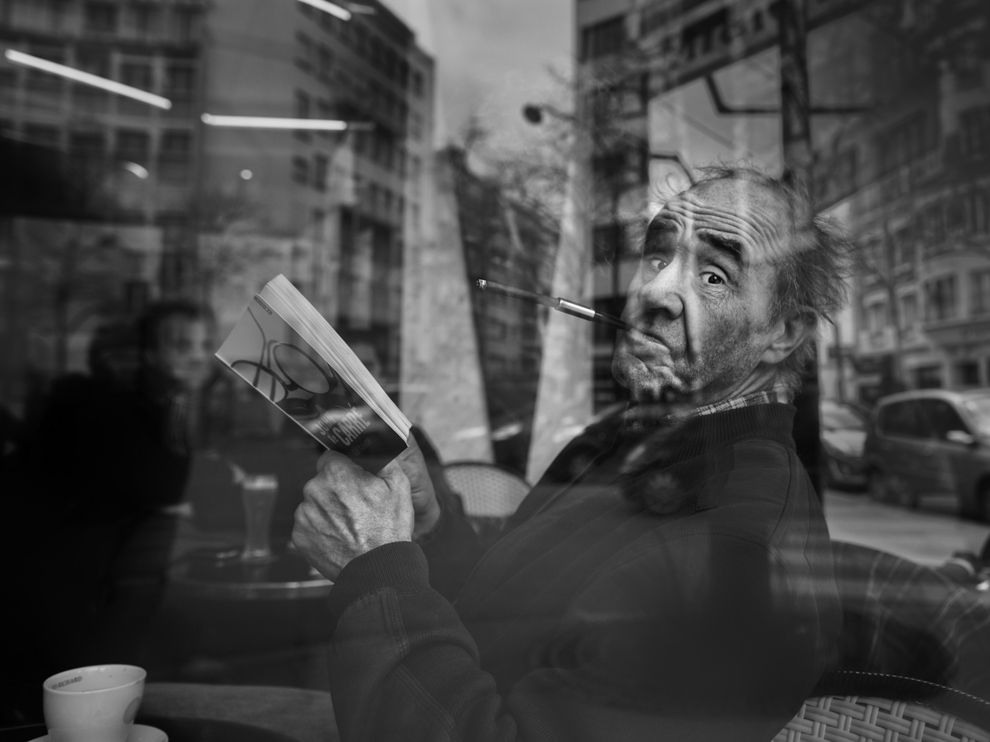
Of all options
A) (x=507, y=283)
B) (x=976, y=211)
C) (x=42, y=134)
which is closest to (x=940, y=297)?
(x=976, y=211)

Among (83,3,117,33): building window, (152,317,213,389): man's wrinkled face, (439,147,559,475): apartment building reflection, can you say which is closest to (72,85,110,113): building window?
(83,3,117,33): building window

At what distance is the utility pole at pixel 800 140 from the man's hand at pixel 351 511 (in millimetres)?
461

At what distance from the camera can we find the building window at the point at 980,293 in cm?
206

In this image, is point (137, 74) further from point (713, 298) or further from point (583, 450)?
point (713, 298)

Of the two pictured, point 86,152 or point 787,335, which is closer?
point 787,335

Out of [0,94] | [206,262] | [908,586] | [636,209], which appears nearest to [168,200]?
[206,262]

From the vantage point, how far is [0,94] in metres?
3.79

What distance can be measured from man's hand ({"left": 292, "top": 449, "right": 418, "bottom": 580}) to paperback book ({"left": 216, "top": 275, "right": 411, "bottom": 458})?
29 mm

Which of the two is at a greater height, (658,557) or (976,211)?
(976,211)

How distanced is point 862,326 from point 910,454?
40.7 inches

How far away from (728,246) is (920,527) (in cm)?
177

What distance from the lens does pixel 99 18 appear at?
4.02 m

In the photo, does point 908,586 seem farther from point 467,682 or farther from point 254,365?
point 254,365

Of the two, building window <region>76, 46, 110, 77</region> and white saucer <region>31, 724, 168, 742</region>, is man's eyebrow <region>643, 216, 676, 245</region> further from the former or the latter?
building window <region>76, 46, 110, 77</region>
